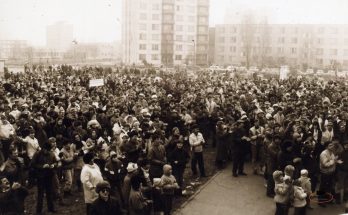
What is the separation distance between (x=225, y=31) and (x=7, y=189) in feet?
299

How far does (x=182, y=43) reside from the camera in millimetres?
89812

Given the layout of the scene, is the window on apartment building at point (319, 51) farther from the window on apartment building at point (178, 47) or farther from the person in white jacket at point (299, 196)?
the person in white jacket at point (299, 196)

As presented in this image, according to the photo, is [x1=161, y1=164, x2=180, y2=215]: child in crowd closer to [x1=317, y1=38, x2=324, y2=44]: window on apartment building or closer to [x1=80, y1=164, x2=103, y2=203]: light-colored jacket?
[x1=80, y1=164, x2=103, y2=203]: light-colored jacket

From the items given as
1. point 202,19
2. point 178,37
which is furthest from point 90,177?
point 202,19

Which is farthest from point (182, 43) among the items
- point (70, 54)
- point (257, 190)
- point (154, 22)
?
point (257, 190)

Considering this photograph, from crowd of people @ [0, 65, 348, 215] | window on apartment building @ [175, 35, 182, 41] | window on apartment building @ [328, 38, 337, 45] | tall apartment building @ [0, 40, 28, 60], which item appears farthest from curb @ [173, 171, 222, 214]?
tall apartment building @ [0, 40, 28, 60]

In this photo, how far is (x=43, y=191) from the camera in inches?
405

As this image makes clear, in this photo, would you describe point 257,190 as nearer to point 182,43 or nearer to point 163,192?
point 163,192

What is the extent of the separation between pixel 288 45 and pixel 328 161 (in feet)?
273

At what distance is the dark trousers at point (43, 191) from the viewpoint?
1012 centimetres

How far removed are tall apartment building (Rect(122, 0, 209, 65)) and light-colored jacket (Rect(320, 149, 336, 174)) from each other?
74435 mm

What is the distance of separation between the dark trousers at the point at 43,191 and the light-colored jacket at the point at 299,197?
6.25 meters

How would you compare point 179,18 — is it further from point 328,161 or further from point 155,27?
point 328,161

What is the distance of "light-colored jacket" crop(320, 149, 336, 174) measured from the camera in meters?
11.3
